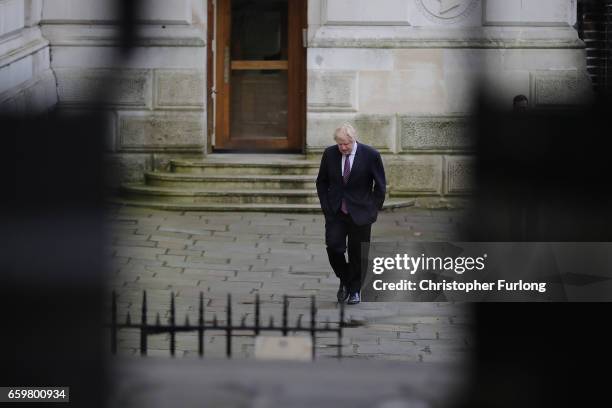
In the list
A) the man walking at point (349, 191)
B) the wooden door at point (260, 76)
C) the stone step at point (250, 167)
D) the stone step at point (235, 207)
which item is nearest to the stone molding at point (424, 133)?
the stone step at point (250, 167)

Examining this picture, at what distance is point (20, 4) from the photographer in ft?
46.2

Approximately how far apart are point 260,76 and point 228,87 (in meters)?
0.43

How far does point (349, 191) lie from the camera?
9.45 m

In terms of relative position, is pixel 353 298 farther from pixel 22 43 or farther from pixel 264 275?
pixel 22 43

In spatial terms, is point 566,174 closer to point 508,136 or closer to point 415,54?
point 508,136

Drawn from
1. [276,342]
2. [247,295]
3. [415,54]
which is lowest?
[247,295]

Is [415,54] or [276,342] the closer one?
[276,342]

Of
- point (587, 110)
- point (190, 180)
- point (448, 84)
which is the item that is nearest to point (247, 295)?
point (190, 180)

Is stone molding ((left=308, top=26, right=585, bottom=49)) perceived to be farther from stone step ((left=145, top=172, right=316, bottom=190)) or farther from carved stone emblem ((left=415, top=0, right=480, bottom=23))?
stone step ((left=145, top=172, right=316, bottom=190))

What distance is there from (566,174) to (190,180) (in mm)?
11942

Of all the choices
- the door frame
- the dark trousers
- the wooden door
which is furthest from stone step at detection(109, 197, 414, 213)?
the dark trousers

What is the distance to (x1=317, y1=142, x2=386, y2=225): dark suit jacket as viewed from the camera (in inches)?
370

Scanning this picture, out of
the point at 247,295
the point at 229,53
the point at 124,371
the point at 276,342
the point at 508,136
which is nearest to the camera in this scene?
the point at 508,136

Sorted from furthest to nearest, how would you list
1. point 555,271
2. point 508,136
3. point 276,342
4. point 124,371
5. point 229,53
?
point 229,53 < point 276,342 < point 124,371 < point 555,271 < point 508,136
